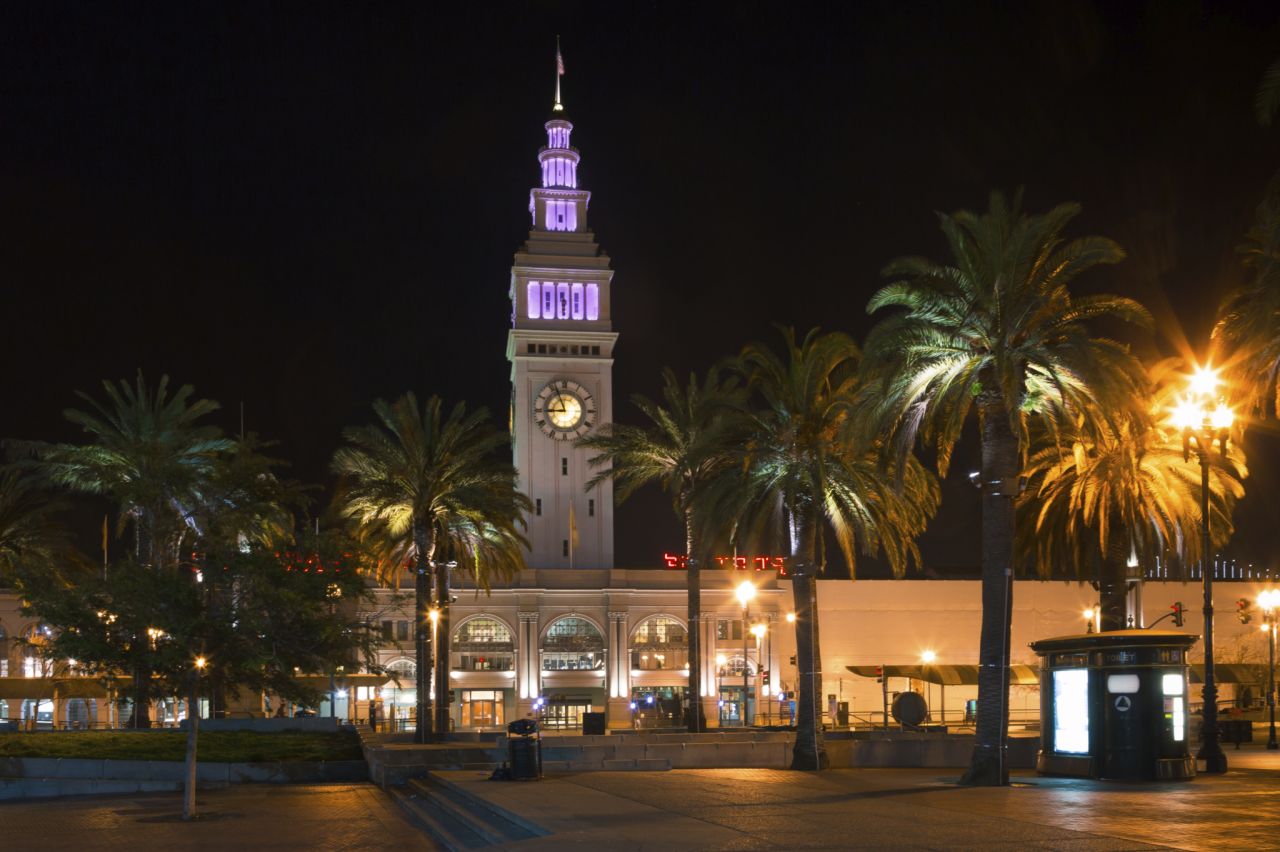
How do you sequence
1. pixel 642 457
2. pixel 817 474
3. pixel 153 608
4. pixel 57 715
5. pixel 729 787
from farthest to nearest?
1. pixel 57 715
2. pixel 642 457
3. pixel 817 474
4. pixel 153 608
5. pixel 729 787

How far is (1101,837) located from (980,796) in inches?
281

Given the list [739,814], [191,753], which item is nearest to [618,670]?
[191,753]

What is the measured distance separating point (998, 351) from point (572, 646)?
58907 mm

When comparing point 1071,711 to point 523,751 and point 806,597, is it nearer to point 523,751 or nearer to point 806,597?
point 523,751

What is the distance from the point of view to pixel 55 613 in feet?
103

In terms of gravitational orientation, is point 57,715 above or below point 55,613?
below

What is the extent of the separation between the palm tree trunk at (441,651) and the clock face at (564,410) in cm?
3845

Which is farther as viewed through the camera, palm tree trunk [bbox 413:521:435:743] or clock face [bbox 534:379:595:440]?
clock face [bbox 534:379:595:440]

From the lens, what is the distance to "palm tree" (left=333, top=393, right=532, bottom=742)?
49.8 m

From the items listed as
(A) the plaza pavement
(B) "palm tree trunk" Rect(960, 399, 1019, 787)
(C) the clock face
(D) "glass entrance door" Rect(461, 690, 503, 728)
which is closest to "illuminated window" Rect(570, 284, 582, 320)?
(C) the clock face

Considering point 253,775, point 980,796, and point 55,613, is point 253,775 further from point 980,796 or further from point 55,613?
point 980,796

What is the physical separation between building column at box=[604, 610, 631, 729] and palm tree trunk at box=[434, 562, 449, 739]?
2873 cm

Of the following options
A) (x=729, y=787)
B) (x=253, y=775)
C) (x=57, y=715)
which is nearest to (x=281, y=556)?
(x=253, y=775)

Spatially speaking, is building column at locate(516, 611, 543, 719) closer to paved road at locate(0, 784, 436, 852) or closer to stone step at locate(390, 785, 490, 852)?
paved road at locate(0, 784, 436, 852)
